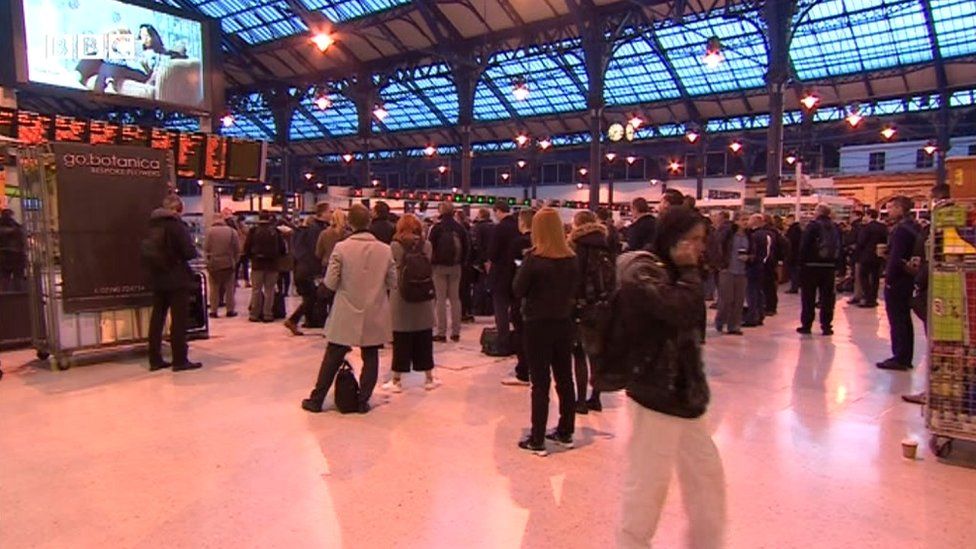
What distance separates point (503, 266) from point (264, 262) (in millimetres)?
3775

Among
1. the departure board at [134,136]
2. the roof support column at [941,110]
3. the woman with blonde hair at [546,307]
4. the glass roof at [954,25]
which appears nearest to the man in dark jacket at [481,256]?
the woman with blonde hair at [546,307]

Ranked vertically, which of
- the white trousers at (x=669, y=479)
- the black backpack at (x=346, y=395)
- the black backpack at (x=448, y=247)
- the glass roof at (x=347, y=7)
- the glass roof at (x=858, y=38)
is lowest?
the black backpack at (x=346, y=395)

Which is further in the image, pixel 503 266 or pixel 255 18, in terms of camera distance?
pixel 255 18

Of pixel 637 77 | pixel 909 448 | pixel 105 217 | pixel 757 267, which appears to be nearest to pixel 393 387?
pixel 105 217

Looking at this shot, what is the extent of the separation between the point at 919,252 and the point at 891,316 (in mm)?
672

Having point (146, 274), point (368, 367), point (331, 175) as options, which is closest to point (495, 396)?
point (368, 367)

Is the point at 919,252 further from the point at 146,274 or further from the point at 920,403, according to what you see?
the point at 146,274

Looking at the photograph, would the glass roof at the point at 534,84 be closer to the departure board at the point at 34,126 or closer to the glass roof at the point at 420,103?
the glass roof at the point at 420,103

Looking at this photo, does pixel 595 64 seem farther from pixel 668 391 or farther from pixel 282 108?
pixel 668 391

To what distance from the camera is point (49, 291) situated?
5.84 meters

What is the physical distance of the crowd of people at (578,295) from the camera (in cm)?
223

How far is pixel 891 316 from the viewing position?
6.04m

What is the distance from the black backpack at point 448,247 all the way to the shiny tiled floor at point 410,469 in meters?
1.61

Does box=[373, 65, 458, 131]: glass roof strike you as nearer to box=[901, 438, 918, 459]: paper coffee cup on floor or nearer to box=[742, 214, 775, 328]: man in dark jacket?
box=[742, 214, 775, 328]: man in dark jacket
